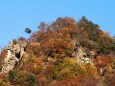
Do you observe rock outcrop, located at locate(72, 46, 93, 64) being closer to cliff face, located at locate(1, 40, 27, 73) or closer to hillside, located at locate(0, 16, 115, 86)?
hillside, located at locate(0, 16, 115, 86)

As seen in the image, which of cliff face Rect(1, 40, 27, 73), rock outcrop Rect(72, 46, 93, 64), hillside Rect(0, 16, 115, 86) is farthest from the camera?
cliff face Rect(1, 40, 27, 73)

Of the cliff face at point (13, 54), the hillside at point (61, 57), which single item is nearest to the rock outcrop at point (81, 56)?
the hillside at point (61, 57)

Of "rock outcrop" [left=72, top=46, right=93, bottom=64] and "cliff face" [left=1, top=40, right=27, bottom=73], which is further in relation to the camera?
"cliff face" [left=1, top=40, right=27, bottom=73]

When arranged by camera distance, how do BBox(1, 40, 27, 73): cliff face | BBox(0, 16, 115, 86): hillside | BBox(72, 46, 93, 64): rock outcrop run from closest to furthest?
1. BBox(0, 16, 115, 86): hillside
2. BBox(72, 46, 93, 64): rock outcrop
3. BBox(1, 40, 27, 73): cliff face

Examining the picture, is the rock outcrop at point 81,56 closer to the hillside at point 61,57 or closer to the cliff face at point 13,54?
the hillside at point 61,57

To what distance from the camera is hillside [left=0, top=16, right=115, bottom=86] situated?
5238 centimetres

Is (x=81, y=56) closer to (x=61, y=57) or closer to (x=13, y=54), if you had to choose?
(x=61, y=57)

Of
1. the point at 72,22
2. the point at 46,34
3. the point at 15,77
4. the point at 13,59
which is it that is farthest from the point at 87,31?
the point at 15,77

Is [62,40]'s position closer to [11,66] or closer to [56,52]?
[56,52]

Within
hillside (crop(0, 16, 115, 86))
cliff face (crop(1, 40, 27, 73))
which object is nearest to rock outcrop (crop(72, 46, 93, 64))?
hillside (crop(0, 16, 115, 86))

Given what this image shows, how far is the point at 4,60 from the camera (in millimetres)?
61844

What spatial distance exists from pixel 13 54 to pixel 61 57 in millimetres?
8024

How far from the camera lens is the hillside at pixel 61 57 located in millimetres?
52375

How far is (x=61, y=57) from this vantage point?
57812 mm
